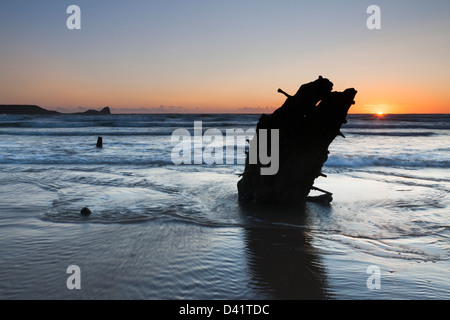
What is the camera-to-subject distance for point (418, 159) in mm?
15102

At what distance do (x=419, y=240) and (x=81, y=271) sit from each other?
4794 mm

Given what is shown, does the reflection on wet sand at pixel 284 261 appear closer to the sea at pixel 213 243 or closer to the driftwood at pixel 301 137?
the sea at pixel 213 243

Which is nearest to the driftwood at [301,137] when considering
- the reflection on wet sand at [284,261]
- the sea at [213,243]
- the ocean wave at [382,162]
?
the sea at [213,243]

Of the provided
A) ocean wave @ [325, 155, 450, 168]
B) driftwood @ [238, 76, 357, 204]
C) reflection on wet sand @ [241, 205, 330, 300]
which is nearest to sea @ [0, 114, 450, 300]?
reflection on wet sand @ [241, 205, 330, 300]

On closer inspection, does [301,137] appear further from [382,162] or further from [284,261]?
[382,162]

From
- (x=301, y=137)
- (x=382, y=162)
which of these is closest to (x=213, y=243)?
(x=301, y=137)

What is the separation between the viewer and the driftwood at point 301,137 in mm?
5695

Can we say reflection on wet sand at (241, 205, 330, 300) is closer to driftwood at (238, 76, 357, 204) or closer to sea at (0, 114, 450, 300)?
sea at (0, 114, 450, 300)

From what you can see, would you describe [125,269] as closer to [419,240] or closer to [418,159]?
[419,240]

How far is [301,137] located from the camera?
6.04 metres

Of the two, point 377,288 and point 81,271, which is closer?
point 377,288

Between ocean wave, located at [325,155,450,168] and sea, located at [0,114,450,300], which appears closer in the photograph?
sea, located at [0,114,450,300]

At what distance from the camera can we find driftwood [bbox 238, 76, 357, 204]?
5.70 meters
